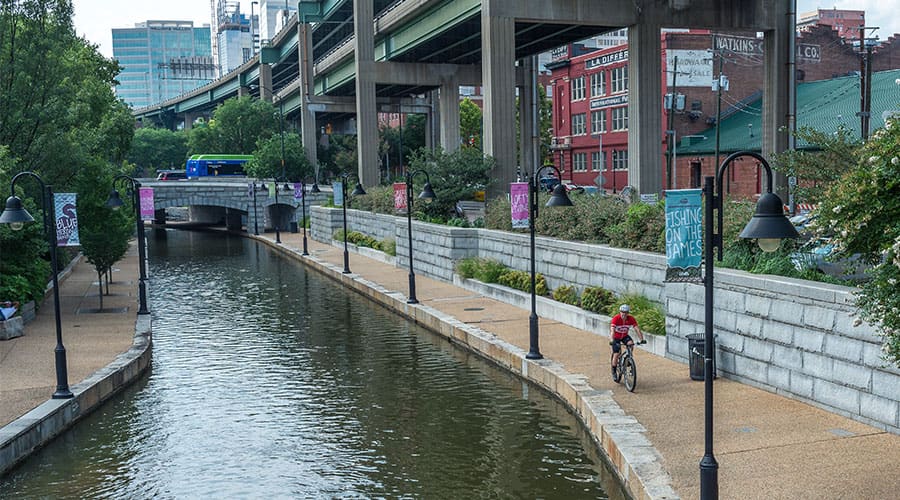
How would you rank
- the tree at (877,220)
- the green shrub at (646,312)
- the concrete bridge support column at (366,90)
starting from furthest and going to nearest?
the concrete bridge support column at (366,90), the green shrub at (646,312), the tree at (877,220)

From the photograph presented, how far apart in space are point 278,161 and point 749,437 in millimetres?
77207

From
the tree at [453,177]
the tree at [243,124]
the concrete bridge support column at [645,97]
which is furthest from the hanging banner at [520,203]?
the tree at [243,124]

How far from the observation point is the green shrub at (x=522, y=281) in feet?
88.6

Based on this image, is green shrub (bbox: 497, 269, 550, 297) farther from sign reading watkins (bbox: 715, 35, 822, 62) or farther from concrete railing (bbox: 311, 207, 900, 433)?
sign reading watkins (bbox: 715, 35, 822, 62)

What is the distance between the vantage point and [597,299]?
2347cm

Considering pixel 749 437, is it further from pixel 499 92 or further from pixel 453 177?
pixel 499 92

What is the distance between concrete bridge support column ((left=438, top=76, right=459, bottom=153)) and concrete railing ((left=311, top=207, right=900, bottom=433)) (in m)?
45.0

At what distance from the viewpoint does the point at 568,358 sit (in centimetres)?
1998

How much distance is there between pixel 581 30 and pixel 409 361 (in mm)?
32168

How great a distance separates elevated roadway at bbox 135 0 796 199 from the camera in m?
42.9

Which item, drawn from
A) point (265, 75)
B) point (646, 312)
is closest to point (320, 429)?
point (646, 312)

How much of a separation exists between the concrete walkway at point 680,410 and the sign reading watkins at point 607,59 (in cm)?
4876

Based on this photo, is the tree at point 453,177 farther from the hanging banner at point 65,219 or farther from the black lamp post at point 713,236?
the black lamp post at point 713,236

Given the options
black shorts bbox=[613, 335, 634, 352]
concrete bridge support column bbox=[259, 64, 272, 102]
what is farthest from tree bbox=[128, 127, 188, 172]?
black shorts bbox=[613, 335, 634, 352]
